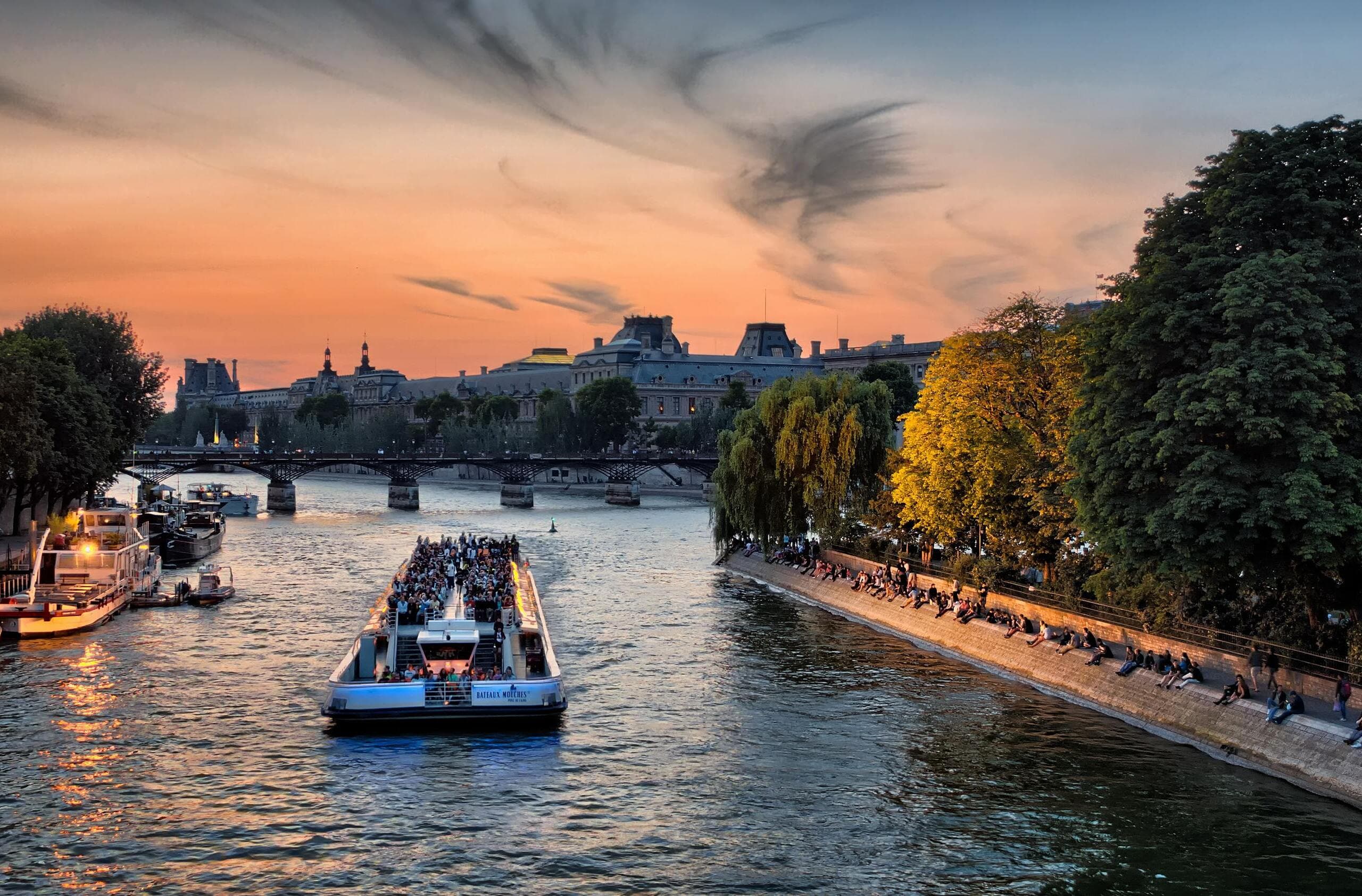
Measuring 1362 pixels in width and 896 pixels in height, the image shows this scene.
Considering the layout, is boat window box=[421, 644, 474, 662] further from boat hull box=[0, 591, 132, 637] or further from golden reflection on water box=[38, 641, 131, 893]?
boat hull box=[0, 591, 132, 637]

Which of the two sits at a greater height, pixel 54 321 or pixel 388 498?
pixel 54 321

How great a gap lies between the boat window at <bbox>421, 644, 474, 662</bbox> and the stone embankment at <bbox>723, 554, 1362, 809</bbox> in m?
18.6

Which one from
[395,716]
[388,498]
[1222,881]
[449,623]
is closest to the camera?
[1222,881]

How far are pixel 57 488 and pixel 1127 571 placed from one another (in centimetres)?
7200

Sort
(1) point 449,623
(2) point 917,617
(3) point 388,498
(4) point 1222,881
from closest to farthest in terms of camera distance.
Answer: (4) point 1222,881 → (1) point 449,623 → (2) point 917,617 → (3) point 388,498

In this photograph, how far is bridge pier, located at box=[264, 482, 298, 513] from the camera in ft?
479

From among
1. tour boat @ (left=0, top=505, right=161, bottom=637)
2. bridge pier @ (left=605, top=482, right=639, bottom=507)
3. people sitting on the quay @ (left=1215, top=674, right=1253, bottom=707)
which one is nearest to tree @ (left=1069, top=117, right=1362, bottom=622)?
people sitting on the quay @ (left=1215, top=674, right=1253, bottom=707)

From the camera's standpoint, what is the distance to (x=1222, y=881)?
27.5 metres

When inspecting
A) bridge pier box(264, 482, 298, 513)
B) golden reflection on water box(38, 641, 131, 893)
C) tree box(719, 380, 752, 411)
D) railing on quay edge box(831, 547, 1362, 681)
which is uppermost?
tree box(719, 380, 752, 411)

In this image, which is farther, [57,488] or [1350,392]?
[57,488]

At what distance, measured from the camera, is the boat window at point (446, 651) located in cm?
4250

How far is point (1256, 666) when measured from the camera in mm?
35969

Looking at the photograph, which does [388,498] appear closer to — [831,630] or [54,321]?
[54,321]

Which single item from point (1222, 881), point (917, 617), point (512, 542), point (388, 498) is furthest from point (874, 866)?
point (388, 498)
